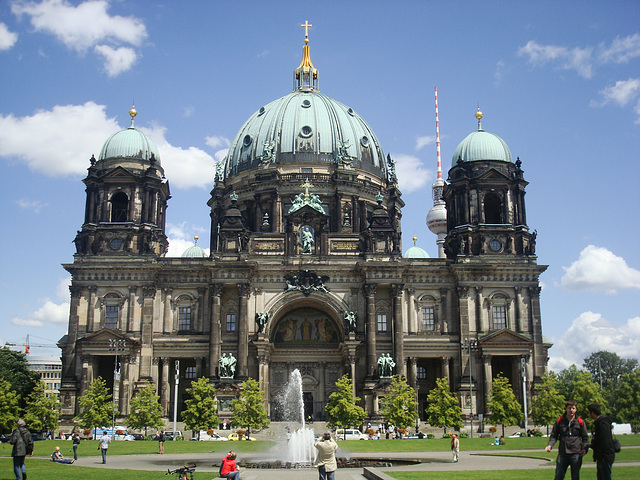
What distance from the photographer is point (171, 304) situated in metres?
77.2

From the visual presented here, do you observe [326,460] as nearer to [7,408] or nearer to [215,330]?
[215,330]

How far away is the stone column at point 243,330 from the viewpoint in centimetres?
7331

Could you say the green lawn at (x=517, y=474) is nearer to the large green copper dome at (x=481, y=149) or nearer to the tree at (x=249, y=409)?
the tree at (x=249, y=409)

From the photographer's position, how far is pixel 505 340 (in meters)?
73.9

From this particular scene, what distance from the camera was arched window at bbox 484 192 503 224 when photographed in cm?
8125

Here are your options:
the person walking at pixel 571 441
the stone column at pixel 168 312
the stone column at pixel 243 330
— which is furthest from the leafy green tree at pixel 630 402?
the person walking at pixel 571 441

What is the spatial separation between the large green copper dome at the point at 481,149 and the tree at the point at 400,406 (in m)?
27.2

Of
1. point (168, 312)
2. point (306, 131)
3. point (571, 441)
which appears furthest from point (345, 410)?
point (571, 441)

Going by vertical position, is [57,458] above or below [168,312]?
below

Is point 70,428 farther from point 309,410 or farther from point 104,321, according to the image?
point 309,410

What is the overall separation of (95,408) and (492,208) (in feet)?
151

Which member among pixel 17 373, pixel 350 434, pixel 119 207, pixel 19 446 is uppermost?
pixel 119 207

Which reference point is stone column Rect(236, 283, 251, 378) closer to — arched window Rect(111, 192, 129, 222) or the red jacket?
arched window Rect(111, 192, 129, 222)

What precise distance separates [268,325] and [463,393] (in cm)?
2035
